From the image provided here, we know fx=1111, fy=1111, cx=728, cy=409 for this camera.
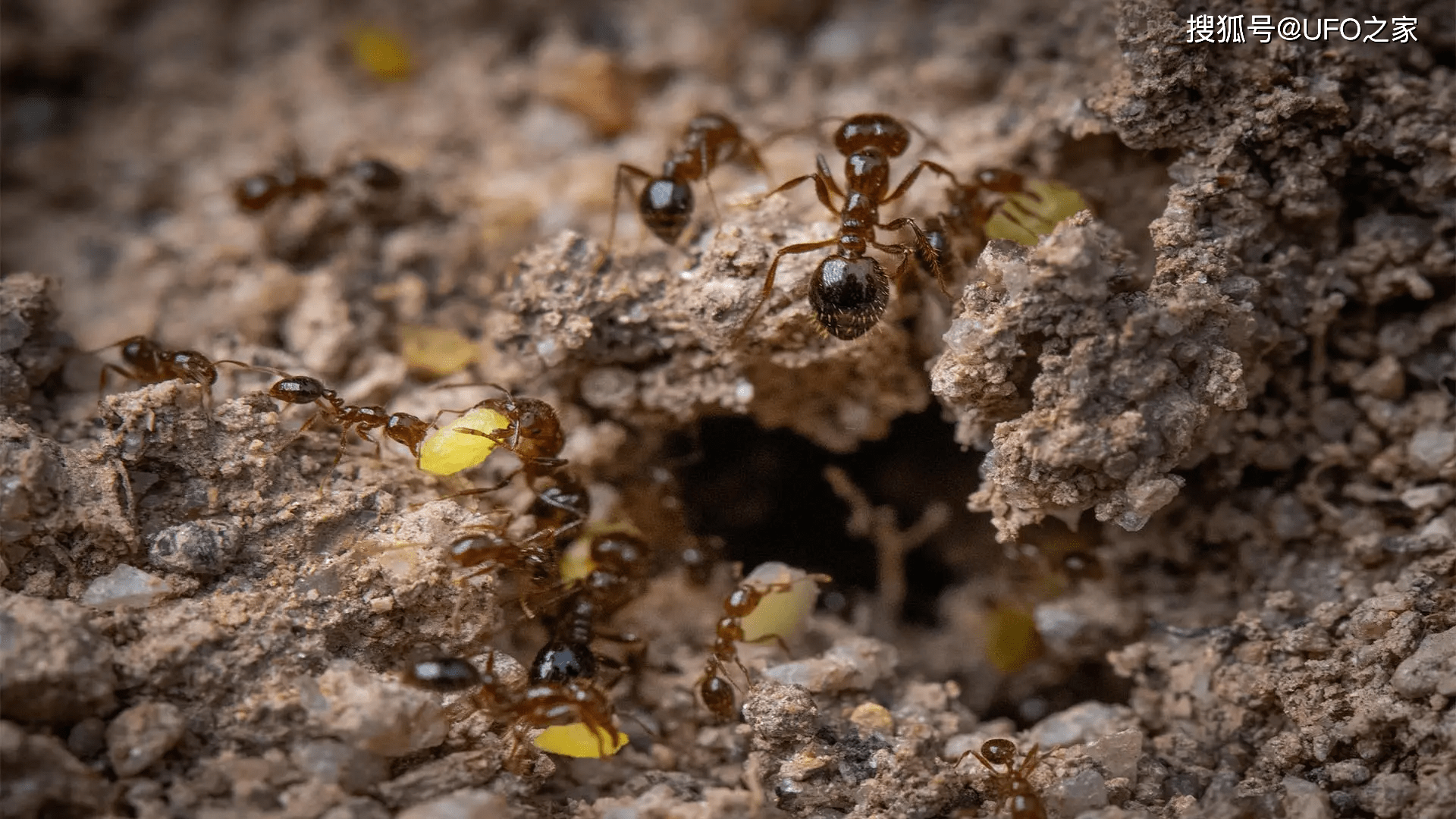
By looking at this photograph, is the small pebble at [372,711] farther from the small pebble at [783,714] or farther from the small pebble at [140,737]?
the small pebble at [783,714]

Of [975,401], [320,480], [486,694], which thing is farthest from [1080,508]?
[320,480]

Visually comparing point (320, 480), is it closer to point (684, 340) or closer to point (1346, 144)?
point (684, 340)

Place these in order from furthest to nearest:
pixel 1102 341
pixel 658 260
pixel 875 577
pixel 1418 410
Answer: pixel 875 577 < pixel 658 260 < pixel 1418 410 < pixel 1102 341

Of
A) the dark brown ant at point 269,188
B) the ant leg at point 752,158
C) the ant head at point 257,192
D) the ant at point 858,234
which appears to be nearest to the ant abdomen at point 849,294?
the ant at point 858,234

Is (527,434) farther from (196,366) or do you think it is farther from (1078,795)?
(1078,795)

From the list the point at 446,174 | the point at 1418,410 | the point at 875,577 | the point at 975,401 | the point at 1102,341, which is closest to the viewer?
the point at 1102,341

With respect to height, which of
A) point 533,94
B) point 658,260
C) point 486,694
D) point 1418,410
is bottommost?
point 486,694

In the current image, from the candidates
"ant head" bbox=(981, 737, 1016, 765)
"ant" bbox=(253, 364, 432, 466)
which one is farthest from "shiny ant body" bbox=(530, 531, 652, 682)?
"ant head" bbox=(981, 737, 1016, 765)
